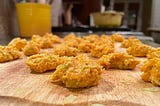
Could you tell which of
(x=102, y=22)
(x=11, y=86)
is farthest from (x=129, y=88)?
(x=102, y=22)

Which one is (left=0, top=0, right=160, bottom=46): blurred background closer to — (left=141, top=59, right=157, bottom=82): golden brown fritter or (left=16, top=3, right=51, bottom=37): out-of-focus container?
(left=16, top=3, right=51, bottom=37): out-of-focus container

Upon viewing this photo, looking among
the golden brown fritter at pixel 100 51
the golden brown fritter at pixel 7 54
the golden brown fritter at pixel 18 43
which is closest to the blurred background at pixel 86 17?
the golden brown fritter at pixel 18 43

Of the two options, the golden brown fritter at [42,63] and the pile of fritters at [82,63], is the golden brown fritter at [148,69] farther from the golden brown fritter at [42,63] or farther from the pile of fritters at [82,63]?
the golden brown fritter at [42,63]

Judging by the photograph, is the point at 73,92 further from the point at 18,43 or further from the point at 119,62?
the point at 18,43

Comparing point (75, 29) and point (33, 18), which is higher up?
point (33, 18)

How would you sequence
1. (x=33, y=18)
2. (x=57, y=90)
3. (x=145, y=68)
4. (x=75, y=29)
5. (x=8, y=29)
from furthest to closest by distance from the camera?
1. (x=75, y=29)
2. (x=33, y=18)
3. (x=8, y=29)
4. (x=145, y=68)
5. (x=57, y=90)

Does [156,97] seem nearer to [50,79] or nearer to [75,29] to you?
[50,79]
